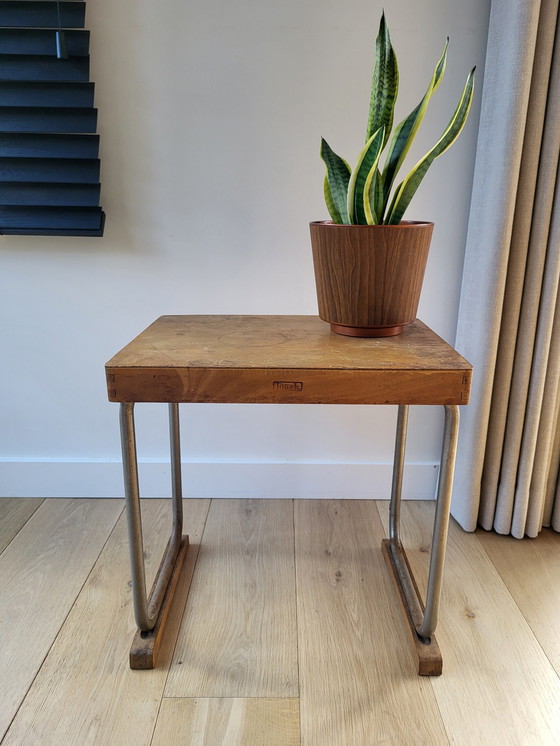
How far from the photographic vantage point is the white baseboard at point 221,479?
1.71m

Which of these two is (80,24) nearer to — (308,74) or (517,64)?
(308,74)

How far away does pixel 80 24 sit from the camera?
1.37 metres

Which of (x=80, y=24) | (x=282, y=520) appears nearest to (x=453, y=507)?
(x=282, y=520)

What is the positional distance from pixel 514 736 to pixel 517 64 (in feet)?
4.40

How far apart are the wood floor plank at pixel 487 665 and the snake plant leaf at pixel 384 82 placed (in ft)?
3.25

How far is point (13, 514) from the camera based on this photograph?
1.64m

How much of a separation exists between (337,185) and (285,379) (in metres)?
0.42

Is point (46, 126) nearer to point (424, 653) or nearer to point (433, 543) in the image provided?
point (433, 543)

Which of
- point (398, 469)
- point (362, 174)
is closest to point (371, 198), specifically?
point (362, 174)

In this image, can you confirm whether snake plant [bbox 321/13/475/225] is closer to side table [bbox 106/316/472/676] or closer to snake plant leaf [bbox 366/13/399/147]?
snake plant leaf [bbox 366/13/399/147]

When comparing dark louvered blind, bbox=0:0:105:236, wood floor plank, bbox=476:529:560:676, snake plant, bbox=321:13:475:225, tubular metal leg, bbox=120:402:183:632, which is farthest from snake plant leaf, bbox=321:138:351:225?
wood floor plank, bbox=476:529:560:676

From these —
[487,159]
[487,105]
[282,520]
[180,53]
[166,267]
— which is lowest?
[282,520]

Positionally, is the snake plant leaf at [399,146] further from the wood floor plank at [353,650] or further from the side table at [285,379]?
the wood floor plank at [353,650]

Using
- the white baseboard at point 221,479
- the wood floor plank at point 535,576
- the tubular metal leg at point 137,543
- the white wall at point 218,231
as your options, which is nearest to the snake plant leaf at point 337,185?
the white wall at point 218,231
